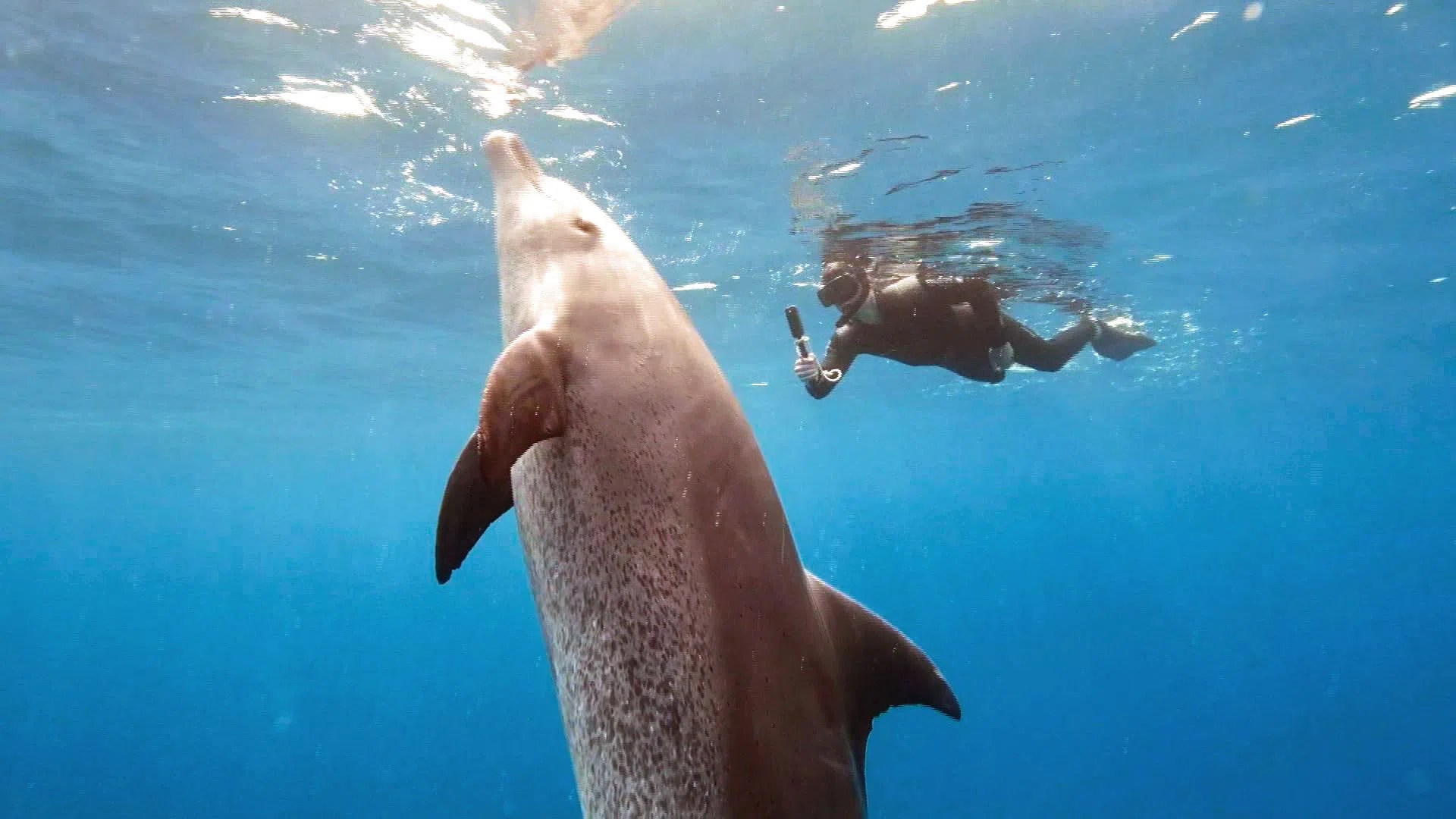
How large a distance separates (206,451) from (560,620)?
2233 inches

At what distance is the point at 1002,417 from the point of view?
157ft

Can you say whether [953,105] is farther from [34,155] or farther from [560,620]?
[34,155]

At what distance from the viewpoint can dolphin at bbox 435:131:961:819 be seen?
247 cm

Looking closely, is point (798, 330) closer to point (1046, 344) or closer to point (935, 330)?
point (935, 330)

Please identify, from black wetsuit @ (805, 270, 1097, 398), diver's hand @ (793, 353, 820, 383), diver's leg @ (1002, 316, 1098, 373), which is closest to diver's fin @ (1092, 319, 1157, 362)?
diver's leg @ (1002, 316, 1098, 373)

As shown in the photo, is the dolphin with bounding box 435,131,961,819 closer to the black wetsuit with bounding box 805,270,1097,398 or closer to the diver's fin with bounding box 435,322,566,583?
the diver's fin with bounding box 435,322,566,583

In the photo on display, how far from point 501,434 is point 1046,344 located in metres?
11.7

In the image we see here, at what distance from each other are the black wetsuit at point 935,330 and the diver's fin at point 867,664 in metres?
6.19

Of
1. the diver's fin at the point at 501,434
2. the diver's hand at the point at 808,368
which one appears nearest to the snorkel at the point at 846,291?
the diver's hand at the point at 808,368

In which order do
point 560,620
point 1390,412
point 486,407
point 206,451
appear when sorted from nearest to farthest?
1. point 486,407
2. point 560,620
3. point 1390,412
4. point 206,451

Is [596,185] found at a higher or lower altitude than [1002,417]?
higher

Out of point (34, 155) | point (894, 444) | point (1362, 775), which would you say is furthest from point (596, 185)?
point (894, 444)

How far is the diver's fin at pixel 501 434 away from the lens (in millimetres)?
2395

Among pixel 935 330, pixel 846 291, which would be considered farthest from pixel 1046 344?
pixel 846 291
